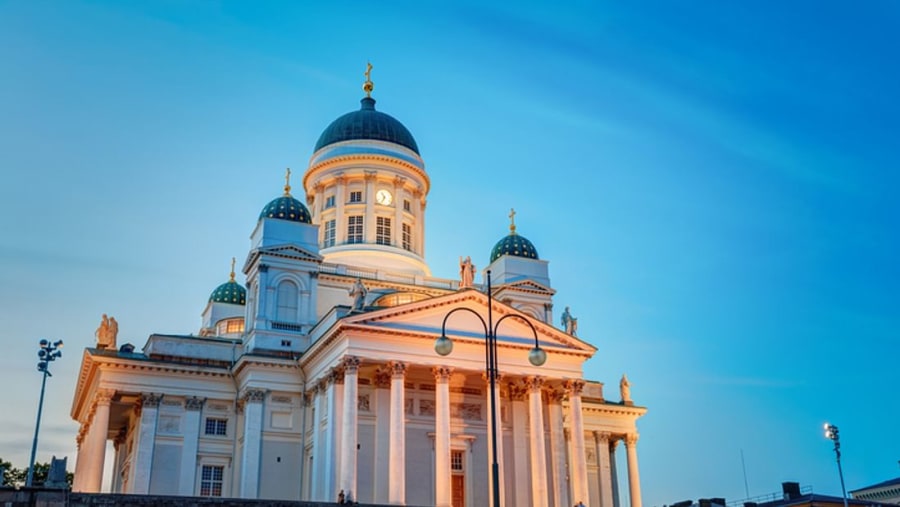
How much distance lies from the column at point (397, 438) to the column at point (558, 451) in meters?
7.98

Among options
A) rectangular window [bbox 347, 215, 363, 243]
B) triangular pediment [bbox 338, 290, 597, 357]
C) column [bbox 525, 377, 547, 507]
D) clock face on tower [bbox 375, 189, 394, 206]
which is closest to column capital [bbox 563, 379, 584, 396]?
column [bbox 525, 377, 547, 507]

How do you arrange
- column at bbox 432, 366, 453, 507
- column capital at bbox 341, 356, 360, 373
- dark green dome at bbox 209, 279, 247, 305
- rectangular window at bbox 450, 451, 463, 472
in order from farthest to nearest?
dark green dome at bbox 209, 279, 247, 305 → rectangular window at bbox 450, 451, 463, 472 → column capital at bbox 341, 356, 360, 373 → column at bbox 432, 366, 453, 507

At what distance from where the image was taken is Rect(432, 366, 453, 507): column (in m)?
40.4

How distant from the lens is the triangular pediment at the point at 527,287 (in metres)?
55.4

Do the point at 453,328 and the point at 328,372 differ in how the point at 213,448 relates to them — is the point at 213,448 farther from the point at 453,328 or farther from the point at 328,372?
the point at 453,328

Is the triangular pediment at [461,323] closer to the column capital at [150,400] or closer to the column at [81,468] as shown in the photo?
the column capital at [150,400]

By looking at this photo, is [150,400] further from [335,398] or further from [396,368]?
[396,368]

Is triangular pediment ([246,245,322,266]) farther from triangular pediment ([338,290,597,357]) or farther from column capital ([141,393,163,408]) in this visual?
triangular pediment ([338,290,597,357])

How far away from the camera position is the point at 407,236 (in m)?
60.7

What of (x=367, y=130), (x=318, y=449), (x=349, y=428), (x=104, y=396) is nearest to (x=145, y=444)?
(x=104, y=396)

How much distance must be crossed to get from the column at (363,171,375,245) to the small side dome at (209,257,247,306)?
11556 mm

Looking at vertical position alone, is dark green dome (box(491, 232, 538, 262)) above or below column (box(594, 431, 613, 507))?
above

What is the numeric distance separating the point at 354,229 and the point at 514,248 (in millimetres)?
10370

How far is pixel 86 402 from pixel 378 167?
893 inches
